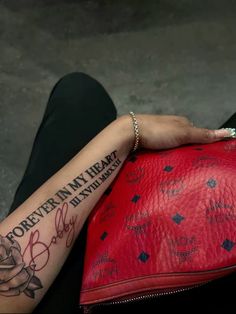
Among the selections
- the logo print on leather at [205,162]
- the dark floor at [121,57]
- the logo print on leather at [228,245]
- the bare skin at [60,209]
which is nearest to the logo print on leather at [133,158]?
the bare skin at [60,209]

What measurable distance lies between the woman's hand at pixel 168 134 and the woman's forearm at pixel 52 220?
0.03 m

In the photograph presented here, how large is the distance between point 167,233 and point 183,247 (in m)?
0.03

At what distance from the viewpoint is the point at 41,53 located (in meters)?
1.56

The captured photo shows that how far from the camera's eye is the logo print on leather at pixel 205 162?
0.63 meters

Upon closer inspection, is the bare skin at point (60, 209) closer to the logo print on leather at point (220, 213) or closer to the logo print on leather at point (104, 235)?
the logo print on leather at point (104, 235)

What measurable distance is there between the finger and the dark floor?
626 millimetres

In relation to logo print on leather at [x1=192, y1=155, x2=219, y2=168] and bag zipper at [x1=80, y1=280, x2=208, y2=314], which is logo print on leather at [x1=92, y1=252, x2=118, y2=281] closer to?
bag zipper at [x1=80, y1=280, x2=208, y2=314]

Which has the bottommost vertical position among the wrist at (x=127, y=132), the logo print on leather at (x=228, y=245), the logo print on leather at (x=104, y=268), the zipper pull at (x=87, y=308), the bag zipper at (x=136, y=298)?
the zipper pull at (x=87, y=308)

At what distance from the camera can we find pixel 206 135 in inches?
30.1

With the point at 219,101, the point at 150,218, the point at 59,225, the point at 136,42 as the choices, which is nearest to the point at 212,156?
the point at 150,218

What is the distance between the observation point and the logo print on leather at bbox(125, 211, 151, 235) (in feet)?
1.95

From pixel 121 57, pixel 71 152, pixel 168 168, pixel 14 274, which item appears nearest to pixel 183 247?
pixel 168 168

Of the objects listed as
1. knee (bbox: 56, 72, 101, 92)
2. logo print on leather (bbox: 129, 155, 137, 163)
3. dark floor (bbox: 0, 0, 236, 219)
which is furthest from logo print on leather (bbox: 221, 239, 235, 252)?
dark floor (bbox: 0, 0, 236, 219)

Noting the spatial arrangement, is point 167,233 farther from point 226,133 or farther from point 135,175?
point 226,133
